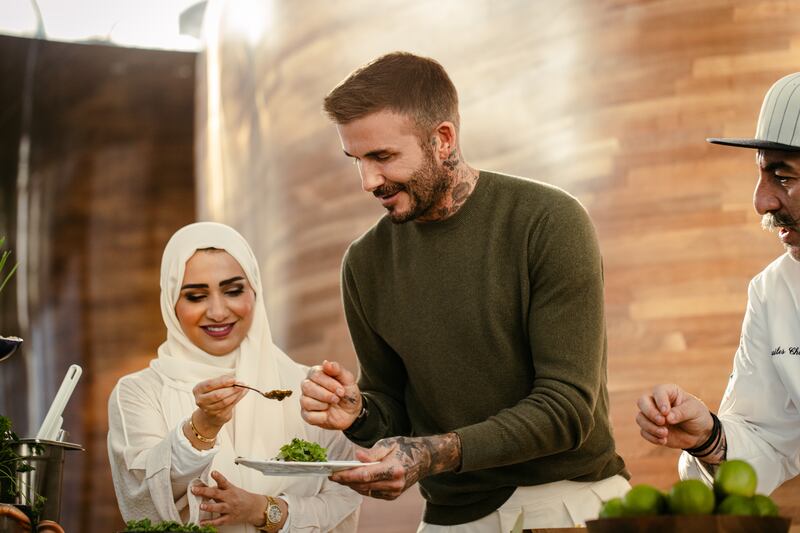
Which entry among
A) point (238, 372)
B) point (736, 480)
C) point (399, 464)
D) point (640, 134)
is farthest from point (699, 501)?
point (640, 134)

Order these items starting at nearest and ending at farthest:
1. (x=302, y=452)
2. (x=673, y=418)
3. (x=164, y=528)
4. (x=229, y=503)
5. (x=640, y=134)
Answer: (x=164, y=528) → (x=673, y=418) → (x=302, y=452) → (x=229, y=503) → (x=640, y=134)

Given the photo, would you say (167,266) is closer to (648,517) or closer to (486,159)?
(486,159)

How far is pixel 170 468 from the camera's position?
2869 mm

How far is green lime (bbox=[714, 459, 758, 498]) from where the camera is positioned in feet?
5.52

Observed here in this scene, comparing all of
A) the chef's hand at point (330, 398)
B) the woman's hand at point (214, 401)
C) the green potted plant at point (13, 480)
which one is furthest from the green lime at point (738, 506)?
the green potted plant at point (13, 480)

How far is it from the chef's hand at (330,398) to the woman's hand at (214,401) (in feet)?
1.01

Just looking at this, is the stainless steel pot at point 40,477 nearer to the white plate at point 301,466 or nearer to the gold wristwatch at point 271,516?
the gold wristwatch at point 271,516

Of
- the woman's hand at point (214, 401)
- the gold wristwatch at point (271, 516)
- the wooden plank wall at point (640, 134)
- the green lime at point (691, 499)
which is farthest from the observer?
the wooden plank wall at point (640, 134)

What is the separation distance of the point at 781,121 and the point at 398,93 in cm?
92

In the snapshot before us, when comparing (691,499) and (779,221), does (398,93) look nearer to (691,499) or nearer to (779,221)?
(779,221)

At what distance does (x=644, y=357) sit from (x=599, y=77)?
3.90 feet

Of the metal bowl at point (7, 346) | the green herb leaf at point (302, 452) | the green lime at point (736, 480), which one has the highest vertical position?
the metal bowl at point (7, 346)

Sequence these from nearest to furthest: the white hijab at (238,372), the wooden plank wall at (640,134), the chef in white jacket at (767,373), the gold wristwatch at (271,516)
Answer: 1. the chef in white jacket at (767,373)
2. the gold wristwatch at (271,516)
3. the white hijab at (238,372)
4. the wooden plank wall at (640,134)

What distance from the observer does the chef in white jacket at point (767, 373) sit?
2.47 meters
